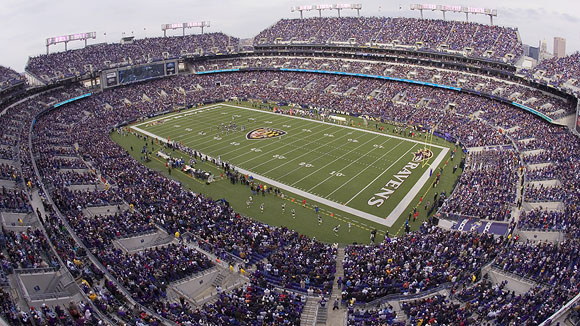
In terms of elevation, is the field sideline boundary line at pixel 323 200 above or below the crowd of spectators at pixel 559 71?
below

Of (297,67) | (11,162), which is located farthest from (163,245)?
(297,67)

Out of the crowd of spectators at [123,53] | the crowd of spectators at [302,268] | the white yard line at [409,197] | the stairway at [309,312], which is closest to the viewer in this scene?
the stairway at [309,312]

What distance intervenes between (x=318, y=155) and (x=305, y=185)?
25.1 feet

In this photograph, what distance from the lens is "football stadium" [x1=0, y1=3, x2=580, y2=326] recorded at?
1852 cm

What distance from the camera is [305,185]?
35.3 metres

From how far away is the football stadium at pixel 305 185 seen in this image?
1852cm

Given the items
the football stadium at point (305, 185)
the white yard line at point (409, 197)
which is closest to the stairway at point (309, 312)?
the football stadium at point (305, 185)

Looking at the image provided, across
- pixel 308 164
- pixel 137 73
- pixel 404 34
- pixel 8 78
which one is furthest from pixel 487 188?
pixel 137 73

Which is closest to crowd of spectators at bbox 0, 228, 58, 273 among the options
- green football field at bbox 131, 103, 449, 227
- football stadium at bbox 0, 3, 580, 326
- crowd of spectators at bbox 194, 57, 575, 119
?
football stadium at bbox 0, 3, 580, 326

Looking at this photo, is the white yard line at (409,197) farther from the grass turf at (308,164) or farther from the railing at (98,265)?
the railing at (98,265)

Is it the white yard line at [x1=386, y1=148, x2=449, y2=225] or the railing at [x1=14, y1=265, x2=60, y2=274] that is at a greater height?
the railing at [x1=14, y1=265, x2=60, y2=274]

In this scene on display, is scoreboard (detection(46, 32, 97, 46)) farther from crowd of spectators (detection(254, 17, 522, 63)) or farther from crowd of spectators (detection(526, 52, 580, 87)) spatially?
crowd of spectators (detection(526, 52, 580, 87))

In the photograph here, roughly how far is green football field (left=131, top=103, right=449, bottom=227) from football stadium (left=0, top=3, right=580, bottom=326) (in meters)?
0.26

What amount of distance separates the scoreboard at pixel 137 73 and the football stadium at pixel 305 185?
255 millimetres
